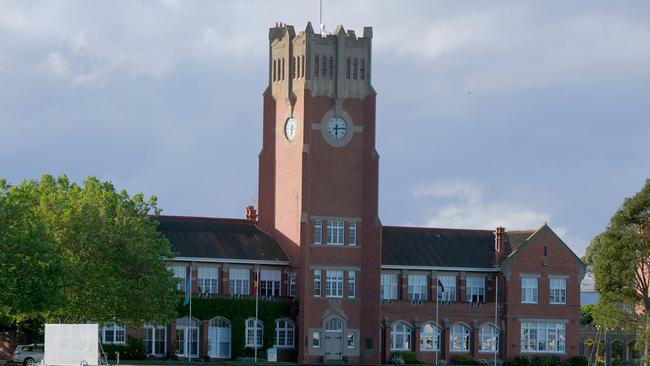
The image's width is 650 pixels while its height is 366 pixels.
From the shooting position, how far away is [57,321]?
9250 centimetres

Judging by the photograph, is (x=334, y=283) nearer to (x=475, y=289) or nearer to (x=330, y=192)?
(x=330, y=192)

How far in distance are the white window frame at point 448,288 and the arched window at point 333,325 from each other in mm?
9568

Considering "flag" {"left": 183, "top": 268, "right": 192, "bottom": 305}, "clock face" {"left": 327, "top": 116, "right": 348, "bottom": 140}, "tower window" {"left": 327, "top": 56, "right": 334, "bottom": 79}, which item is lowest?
"flag" {"left": 183, "top": 268, "right": 192, "bottom": 305}

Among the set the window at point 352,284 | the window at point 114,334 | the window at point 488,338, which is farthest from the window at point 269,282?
the window at point 488,338

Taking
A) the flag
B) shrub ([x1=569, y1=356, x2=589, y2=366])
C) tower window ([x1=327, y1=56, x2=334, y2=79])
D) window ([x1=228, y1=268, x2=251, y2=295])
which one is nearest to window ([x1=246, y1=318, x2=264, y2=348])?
window ([x1=228, y1=268, x2=251, y2=295])

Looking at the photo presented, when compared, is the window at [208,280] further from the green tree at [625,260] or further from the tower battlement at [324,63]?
the green tree at [625,260]

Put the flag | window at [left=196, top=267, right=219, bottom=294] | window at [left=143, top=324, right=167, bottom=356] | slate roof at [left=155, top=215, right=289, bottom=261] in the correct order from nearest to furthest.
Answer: the flag, window at [left=143, top=324, right=167, bottom=356], window at [left=196, top=267, right=219, bottom=294], slate roof at [left=155, top=215, right=289, bottom=261]

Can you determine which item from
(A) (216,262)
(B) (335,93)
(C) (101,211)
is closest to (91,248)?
(C) (101,211)

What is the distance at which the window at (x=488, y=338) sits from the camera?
11594 cm

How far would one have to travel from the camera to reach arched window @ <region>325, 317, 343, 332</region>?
359 feet

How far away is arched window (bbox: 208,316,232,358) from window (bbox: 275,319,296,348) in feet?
12.2

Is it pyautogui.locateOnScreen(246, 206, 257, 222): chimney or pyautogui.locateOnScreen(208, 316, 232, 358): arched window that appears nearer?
pyautogui.locateOnScreen(208, 316, 232, 358): arched window

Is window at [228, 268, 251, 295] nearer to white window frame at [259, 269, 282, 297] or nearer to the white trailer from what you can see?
white window frame at [259, 269, 282, 297]

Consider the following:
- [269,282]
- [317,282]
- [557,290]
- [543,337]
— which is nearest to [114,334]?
[269,282]
